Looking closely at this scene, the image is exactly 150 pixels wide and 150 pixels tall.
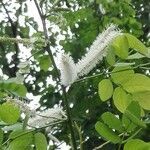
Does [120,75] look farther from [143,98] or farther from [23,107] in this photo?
[23,107]

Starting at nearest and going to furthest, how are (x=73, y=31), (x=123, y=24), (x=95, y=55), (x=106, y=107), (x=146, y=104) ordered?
(x=95, y=55) → (x=146, y=104) → (x=106, y=107) → (x=123, y=24) → (x=73, y=31)

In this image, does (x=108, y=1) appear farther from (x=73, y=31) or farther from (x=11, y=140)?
(x=11, y=140)

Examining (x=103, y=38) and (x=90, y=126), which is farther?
(x=90, y=126)

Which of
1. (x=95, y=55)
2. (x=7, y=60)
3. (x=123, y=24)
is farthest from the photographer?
(x=7, y=60)

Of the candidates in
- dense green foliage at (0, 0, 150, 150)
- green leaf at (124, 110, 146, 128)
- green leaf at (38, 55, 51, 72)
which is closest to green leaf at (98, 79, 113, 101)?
dense green foliage at (0, 0, 150, 150)

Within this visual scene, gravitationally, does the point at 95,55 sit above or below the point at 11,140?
above

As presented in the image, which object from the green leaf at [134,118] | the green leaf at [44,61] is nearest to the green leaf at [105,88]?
the green leaf at [134,118]

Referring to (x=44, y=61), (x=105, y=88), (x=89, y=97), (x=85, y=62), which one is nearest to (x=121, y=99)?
(x=105, y=88)

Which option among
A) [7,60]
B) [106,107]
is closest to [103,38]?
[106,107]
